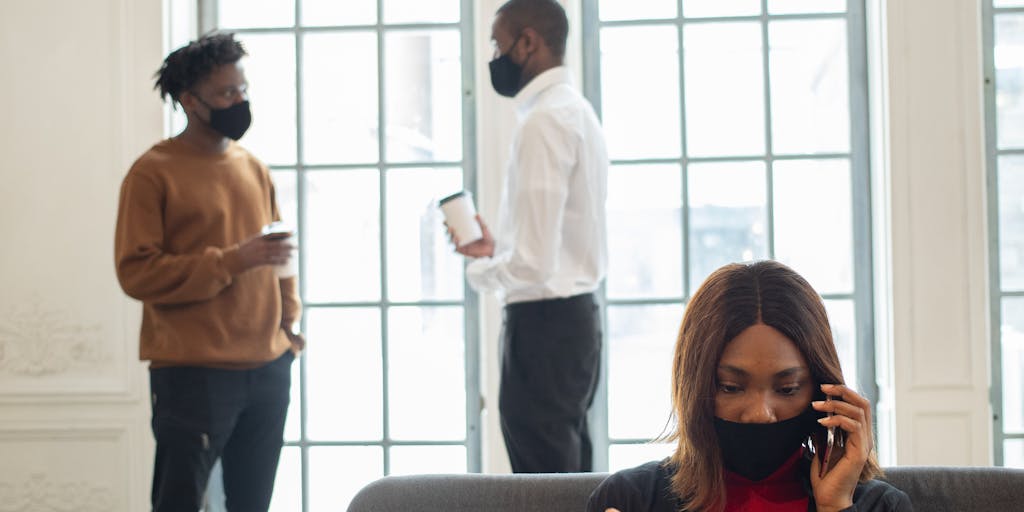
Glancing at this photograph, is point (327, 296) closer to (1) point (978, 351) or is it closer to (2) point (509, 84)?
(2) point (509, 84)

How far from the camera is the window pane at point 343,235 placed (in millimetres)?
3605

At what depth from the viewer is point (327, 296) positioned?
3615 millimetres

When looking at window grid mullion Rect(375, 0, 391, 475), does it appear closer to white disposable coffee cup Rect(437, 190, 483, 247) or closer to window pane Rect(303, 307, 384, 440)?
window pane Rect(303, 307, 384, 440)

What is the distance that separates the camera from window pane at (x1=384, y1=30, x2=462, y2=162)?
3592 millimetres

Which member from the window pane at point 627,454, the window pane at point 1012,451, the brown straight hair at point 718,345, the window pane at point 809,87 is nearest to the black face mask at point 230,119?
the brown straight hair at point 718,345

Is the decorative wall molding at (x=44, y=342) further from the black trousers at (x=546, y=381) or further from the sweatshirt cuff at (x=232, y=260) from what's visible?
the black trousers at (x=546, y=381)

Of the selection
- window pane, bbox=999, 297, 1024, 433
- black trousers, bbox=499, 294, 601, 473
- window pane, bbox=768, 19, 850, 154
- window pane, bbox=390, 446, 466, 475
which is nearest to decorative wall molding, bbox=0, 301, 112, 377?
window pane, bbox=390, 446, 466, 475

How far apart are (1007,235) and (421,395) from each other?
1944mm

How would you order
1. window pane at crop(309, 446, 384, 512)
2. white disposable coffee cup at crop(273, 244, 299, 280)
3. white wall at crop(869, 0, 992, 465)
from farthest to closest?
window pane at crop(309, 446, 384, 512) → white wall at crop(869, 0, 992, 465) → white disposable coffee cup at crop(273, 244, 299, 280)

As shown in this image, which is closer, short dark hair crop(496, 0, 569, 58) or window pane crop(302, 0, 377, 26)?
short dark hair crop(496, 0, 569, 58)

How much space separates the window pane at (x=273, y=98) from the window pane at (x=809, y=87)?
1601 mm

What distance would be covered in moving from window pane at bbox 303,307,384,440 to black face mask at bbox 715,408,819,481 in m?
2.26

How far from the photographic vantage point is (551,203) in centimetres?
255

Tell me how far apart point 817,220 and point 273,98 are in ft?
6.07
